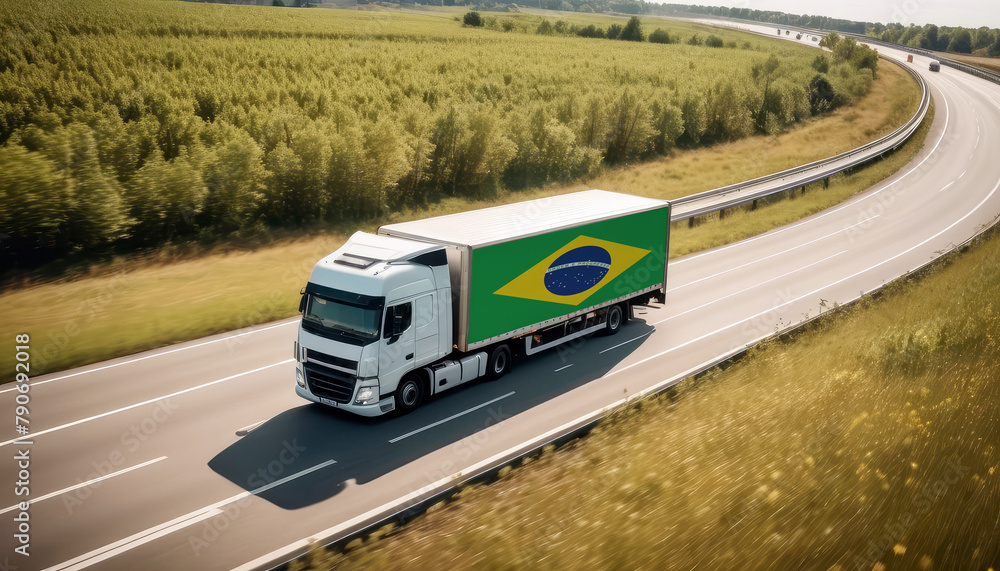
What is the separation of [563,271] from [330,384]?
6209mm

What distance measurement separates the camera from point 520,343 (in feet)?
53.0

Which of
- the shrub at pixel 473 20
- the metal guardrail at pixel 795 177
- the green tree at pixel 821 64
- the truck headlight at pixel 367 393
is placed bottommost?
the truck headlight at pixel 367 393

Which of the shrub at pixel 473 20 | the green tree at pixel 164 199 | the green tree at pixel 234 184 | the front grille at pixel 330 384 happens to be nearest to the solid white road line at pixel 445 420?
the front grille at pixel 330 384

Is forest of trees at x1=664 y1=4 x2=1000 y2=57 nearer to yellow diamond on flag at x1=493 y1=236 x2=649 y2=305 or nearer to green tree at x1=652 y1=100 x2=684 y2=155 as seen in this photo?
green tree at x1=652 y1=100 x2=684 y2=155

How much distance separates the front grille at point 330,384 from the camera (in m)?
12.8

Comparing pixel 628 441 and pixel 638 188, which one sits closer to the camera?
pixel 628 441

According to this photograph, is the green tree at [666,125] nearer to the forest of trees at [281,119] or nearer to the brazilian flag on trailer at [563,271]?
the forest of trees at [281,119]

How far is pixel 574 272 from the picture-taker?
1652 centimetres

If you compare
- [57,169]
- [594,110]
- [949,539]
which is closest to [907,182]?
[594,110]

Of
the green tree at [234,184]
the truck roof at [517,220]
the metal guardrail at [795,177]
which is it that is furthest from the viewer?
the metal guardrail at [795,177]

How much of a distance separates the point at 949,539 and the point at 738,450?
3.03 meters

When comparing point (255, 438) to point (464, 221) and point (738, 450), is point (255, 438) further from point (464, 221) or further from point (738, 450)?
point (738, 450)

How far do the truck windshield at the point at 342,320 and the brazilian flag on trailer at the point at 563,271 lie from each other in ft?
7.61

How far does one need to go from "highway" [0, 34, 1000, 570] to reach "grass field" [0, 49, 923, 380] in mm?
921
